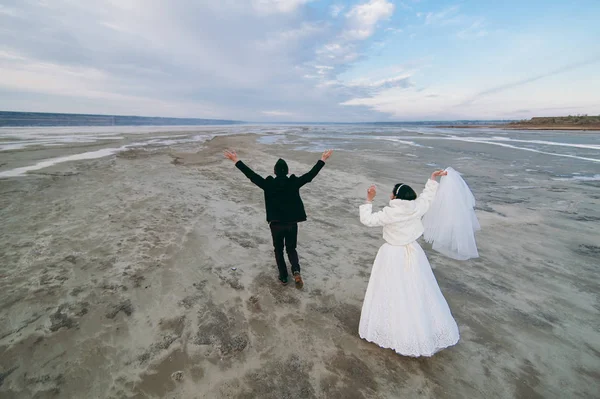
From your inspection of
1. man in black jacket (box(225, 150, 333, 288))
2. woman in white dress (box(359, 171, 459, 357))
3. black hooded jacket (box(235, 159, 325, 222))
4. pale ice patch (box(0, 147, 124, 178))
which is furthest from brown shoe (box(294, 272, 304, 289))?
pale ice patch (box(0, 147, 124, 178))

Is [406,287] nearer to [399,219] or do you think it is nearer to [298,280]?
[399,219]

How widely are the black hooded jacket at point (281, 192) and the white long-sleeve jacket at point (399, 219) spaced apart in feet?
4.47

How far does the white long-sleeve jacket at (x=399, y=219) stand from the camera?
9.65 ft

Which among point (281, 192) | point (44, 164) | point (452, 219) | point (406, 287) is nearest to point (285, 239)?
point (281, 192)

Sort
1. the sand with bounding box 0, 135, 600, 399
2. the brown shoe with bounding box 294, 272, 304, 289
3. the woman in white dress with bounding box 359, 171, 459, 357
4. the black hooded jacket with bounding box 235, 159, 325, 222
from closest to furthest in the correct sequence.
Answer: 1. the sand with bounding box 0, 135, 600, 399
2. the woman in white dress with bounding box 359, 171, 459, 357
3. the black hooded jacket with bounding box 235, 159, 325, 222
4. the brown shoe with bounding box 294, 272, 304, 289

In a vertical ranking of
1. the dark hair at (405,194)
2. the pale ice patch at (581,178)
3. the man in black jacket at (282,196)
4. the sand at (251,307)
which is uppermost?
the dark hair at (405,194)

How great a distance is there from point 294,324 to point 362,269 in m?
2.03

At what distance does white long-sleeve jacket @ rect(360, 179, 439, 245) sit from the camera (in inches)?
116

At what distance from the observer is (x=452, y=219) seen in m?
4.93

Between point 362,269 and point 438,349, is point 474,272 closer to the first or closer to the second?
point 362,269

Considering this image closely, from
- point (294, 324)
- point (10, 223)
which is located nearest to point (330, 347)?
point (294, 324)

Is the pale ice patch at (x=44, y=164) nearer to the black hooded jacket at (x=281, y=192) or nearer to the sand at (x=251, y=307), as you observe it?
the sand at (x=251, y=307)

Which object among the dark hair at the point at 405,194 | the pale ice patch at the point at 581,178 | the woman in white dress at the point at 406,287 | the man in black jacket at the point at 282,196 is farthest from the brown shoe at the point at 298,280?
the pale ice patch at the point at 581,178

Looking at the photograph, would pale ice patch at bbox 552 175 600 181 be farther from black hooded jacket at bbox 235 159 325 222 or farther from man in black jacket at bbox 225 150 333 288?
black hooded jacket at bbox 235 159 325 222
